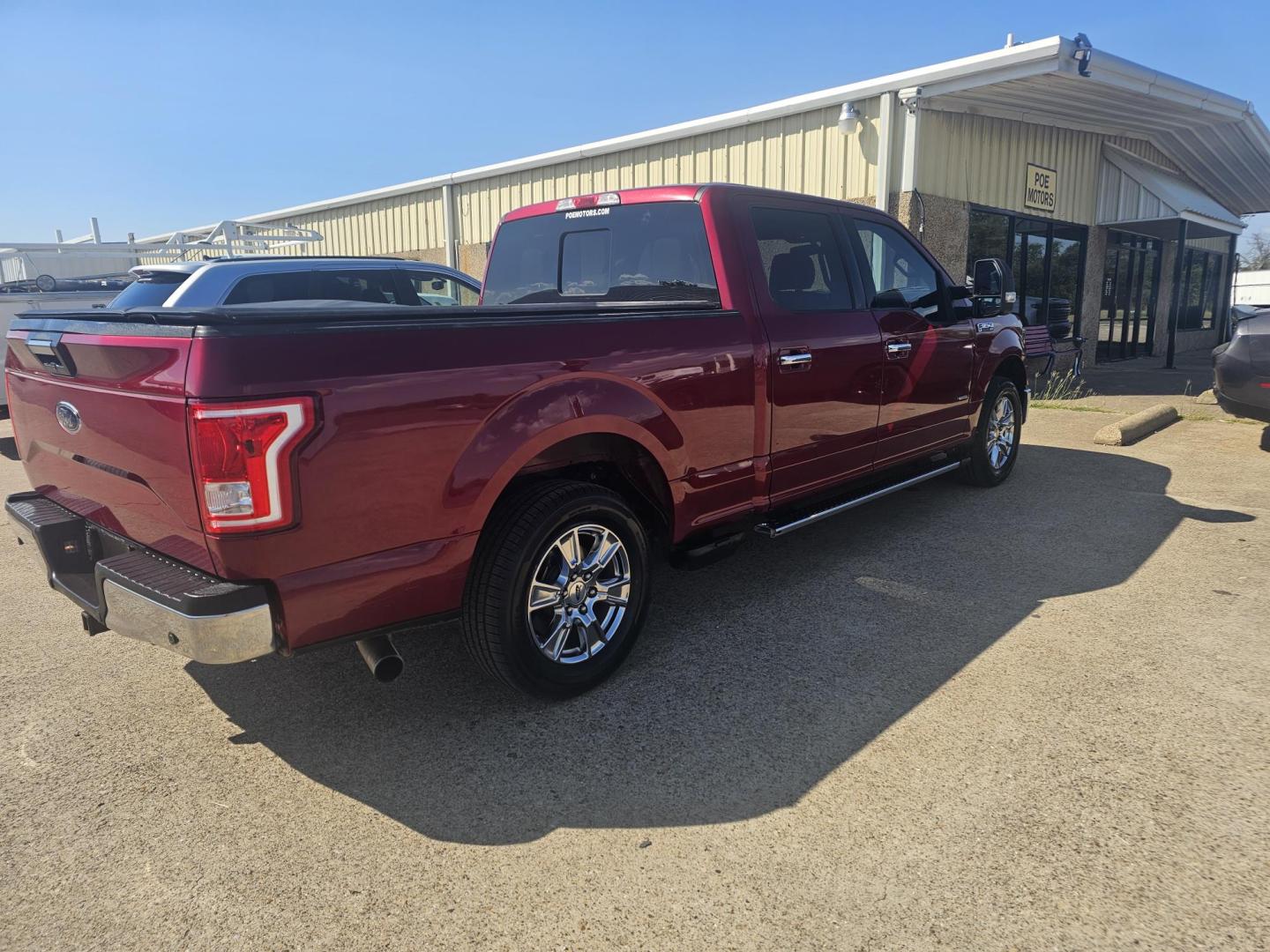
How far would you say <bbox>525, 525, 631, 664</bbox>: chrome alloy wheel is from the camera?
3051 millimetres

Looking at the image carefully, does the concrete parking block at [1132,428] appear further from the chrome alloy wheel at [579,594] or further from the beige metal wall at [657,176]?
the chrome alloy wheel at [579,594]

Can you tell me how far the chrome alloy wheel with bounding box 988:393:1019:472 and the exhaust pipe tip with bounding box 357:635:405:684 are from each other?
16.0 feet

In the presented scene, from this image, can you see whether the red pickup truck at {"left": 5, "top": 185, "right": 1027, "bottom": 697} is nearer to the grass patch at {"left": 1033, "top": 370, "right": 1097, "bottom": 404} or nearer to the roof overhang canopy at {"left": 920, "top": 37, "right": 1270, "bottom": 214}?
the roof overhang canopy at {"left": 920, "top": 37, "right": 1270, "bottom": 214}

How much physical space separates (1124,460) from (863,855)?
6.42 metres

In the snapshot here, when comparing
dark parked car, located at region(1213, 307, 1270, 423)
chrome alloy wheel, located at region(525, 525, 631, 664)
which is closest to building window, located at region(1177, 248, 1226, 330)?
dark parked car, located at region(1213, 307, 1270, 423)

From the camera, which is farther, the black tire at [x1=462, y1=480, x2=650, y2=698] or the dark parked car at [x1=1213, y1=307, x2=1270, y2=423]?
the dark parked car at [x1=1213, y1=307, x2=1270, y2=423]

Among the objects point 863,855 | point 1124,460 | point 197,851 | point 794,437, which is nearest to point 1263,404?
point 1124,460

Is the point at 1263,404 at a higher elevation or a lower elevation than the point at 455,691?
higher

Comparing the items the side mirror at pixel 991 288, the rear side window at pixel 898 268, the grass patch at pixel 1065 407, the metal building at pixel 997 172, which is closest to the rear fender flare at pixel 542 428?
the rear side window at pixel 898 268

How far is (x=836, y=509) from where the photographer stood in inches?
170

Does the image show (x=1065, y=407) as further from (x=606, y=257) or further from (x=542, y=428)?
(x=542, y=428)

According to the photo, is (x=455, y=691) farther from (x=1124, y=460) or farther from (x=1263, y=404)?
(x=1263, y=404)

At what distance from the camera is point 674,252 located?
3969 millimetres

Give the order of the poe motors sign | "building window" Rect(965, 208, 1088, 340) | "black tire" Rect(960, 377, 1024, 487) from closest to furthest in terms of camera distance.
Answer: "black tire" Rect(960, 377, 1024, 487), "building window" Rect(965, 208, 1088, 340), the poe motors sign
